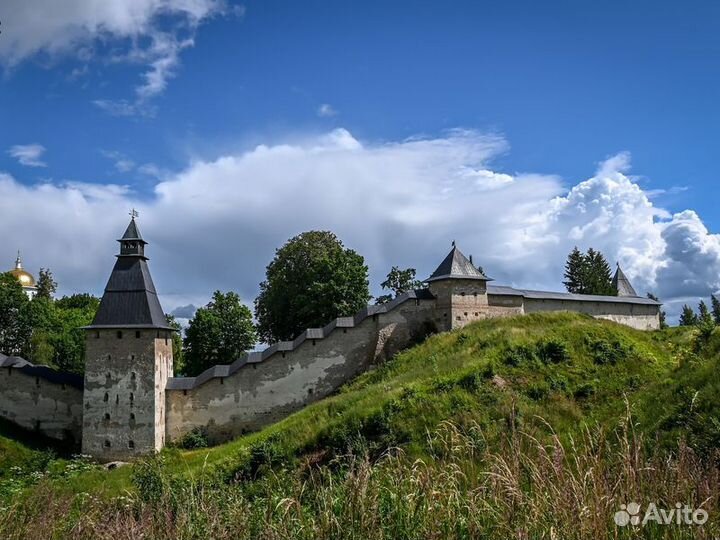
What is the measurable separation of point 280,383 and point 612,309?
63.7 feet

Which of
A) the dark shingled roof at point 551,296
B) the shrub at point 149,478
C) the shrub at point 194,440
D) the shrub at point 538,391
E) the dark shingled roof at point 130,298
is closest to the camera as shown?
the shrub at point 149,478

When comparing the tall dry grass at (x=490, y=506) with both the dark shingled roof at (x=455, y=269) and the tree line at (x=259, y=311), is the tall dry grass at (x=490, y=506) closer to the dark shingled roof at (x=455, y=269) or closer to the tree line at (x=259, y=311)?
the dark shingled roof at (x=455, y=269)

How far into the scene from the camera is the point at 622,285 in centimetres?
4200

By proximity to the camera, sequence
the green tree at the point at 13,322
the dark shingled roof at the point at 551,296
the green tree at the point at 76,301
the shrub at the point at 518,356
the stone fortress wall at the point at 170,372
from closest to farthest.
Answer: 1. the shrub at the point at 518,356
2. the stone fortress wall at the point at 170,372
3. the dark shingled roof at the point at 551,296
4. the green tree at the point at 13,322
5. the green tree at the point at 76,301

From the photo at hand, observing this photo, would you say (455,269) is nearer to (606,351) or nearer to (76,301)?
(606,351)

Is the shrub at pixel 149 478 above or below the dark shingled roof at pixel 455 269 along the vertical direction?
below

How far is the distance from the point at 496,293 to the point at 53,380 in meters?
21.4

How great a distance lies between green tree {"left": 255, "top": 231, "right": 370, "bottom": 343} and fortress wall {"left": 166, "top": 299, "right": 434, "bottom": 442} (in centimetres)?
974

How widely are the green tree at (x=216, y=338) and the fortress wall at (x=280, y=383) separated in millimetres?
14445

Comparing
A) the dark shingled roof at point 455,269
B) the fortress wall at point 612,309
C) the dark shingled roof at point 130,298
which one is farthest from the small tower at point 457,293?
the dark shingled roof at point 130,298

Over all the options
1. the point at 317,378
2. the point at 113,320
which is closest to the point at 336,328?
the point at 317,378

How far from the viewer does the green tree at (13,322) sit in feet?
142

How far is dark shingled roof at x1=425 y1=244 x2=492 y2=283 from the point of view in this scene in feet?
90.3

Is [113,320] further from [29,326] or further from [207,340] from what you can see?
[29,326]
